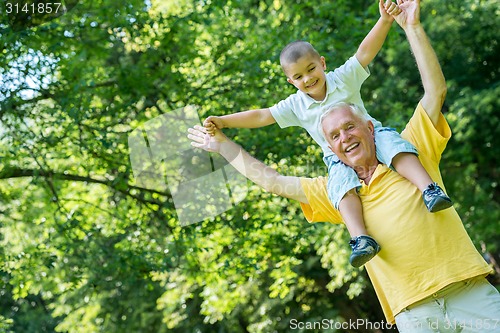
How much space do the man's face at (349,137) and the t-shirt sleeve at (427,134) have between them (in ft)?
0.52

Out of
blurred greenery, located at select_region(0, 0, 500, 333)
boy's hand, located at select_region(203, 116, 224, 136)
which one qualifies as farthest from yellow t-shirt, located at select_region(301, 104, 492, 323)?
blurred greenery, located at select_region(0, 0, 500, 333)

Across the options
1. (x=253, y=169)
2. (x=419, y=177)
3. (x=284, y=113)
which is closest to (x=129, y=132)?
(x=284, y=113)

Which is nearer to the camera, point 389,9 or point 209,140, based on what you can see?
point 389,9

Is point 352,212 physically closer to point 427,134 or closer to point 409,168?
point 409,168

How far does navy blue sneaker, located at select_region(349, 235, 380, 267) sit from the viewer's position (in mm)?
2398

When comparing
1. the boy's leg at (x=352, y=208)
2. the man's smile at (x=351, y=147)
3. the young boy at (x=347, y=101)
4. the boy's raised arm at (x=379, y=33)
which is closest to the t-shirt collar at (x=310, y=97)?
the young boy at (x=347, y=101)

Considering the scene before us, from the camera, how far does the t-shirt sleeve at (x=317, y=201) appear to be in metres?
2.79

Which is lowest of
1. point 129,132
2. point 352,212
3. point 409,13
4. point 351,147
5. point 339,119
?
point 352,212

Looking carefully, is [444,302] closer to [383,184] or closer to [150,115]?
[383,184]

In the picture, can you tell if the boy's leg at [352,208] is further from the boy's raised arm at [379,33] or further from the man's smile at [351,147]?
the boy's raised arm at [379,33]

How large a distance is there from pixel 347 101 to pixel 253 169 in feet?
1.93

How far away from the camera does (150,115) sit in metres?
8.38

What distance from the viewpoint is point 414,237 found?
7.89 ft

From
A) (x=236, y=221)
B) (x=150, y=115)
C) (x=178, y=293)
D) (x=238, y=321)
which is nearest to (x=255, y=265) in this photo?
(x=236, y=221)
